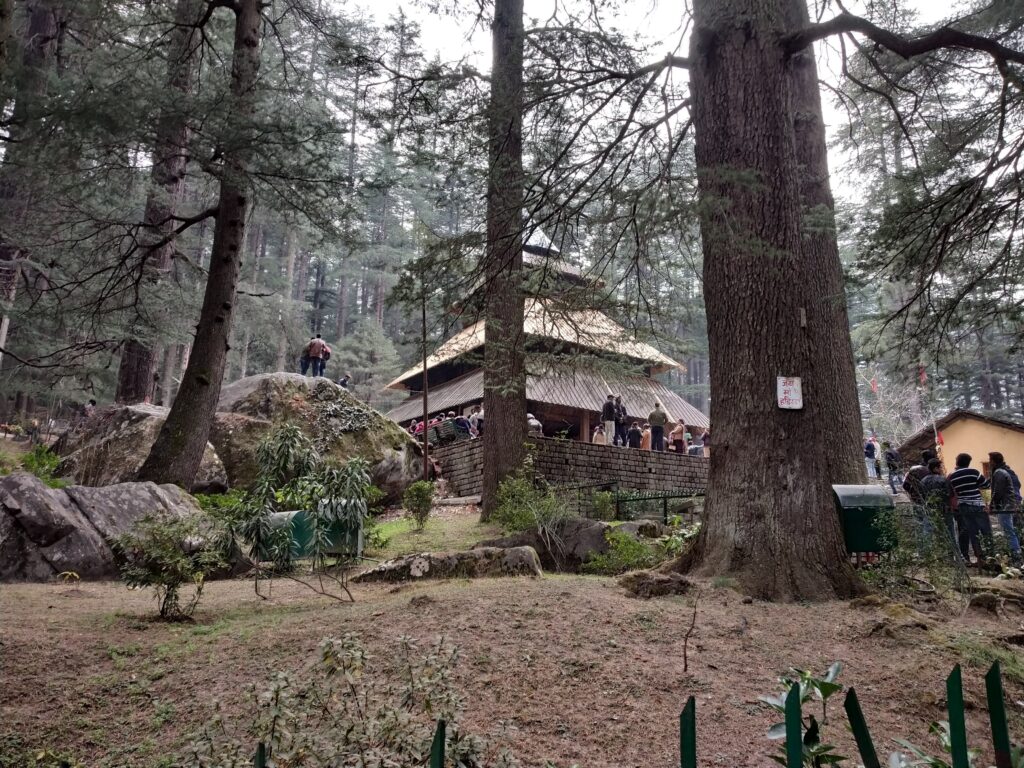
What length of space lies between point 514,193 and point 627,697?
4646mm

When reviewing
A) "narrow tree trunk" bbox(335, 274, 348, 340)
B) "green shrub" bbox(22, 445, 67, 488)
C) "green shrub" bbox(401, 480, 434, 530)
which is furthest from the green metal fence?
"narrow tree trunk" bbox(335, 274, 348, 340)

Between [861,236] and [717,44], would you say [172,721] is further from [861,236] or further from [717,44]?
[717,44]

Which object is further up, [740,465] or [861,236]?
[861,236]

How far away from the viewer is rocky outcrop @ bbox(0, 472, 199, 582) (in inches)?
244

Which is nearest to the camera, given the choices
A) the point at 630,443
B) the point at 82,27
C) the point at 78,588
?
the point at 78,588

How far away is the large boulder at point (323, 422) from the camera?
1256 cm

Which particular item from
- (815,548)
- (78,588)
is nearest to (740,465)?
(815,548)

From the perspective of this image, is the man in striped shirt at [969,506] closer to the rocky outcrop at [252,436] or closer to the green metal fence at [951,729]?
the rocky outcrop at [252,436]

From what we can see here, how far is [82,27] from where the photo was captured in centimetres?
975

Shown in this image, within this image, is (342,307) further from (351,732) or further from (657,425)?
(351,732)

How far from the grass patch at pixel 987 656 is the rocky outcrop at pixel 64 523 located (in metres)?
5.97

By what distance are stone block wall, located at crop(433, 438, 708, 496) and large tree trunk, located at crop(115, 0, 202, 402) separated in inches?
268

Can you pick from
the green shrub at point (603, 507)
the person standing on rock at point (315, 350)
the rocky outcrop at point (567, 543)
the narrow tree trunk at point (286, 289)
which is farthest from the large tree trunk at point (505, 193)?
the narrow tree trunk at point (286, 289)

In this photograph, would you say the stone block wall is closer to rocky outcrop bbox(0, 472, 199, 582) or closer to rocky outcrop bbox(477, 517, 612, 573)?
rocky outcrop bbox(477, 517, 612, 573)
